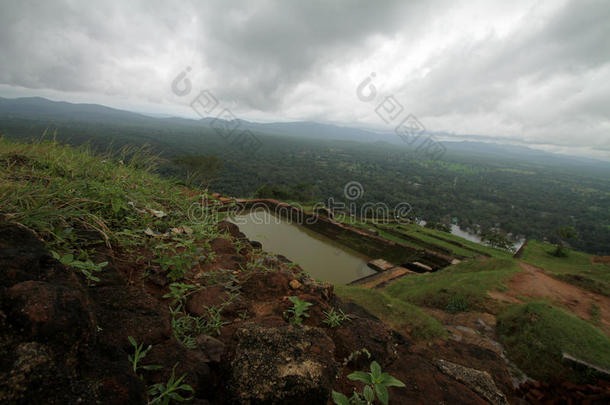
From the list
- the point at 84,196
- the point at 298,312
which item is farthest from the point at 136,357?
the point at 84,196

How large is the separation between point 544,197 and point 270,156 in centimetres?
8628

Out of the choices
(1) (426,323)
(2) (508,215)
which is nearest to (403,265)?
(1) (426,323)

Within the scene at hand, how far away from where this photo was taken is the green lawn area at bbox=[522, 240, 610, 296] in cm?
665

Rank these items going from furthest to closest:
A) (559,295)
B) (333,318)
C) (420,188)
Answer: (420,188) < (559,295) < (333,318)

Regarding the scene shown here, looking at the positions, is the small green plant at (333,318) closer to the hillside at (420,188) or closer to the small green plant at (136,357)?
the small green plant at (136,357)

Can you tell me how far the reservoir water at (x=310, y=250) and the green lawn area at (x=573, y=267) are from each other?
5.85 m

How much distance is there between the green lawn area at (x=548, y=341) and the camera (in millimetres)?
3055

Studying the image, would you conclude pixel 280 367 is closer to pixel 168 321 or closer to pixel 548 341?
pixel 168 321

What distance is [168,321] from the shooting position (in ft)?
4.22

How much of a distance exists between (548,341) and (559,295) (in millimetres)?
3702

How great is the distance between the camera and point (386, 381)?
1.14m

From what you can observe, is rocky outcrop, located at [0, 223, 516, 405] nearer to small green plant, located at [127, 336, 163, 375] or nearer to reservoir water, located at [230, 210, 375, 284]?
small green plant, located at [127, 336, 163, 375]

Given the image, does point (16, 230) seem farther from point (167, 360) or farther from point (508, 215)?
point (508, 215)

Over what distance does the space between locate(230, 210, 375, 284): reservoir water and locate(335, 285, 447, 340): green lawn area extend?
124 inches
